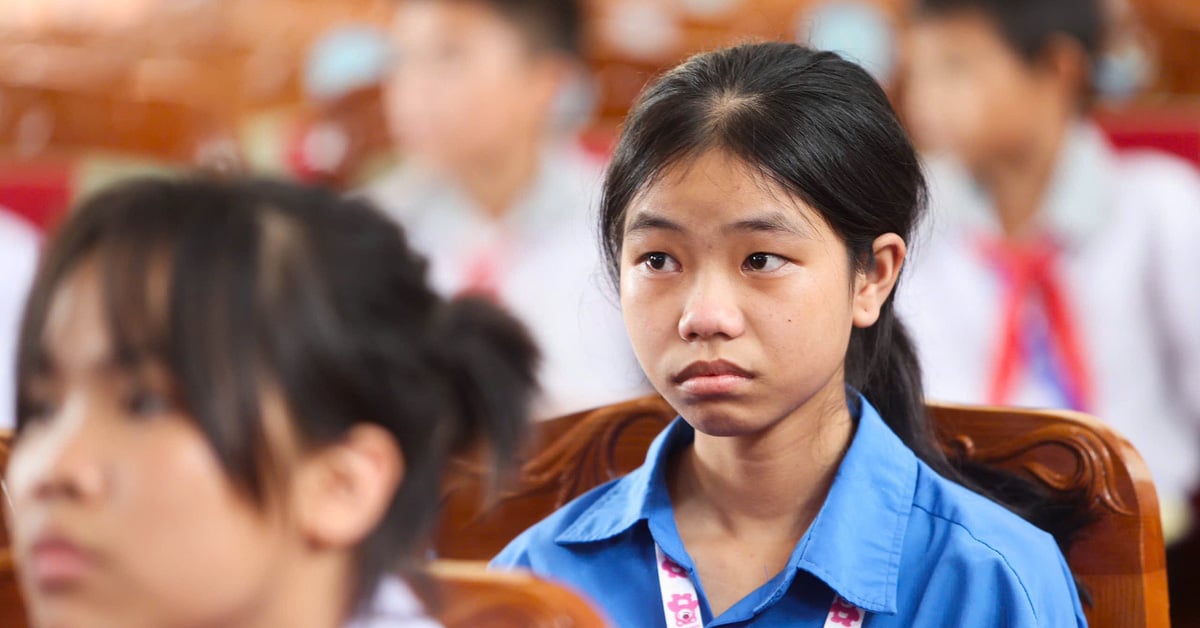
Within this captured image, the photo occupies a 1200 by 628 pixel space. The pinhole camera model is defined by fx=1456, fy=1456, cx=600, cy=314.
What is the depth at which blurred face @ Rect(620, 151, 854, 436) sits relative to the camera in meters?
1.01

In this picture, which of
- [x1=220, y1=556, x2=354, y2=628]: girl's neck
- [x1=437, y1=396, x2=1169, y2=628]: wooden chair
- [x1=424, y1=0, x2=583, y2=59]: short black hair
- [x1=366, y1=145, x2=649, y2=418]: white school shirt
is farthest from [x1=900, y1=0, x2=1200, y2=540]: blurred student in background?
[x1=220, y1=556, x2=354, y2=628]: girl's neck

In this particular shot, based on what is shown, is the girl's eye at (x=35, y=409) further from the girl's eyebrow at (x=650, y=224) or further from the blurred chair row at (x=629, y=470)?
the girl's eyebrow at (x=650, y=224)

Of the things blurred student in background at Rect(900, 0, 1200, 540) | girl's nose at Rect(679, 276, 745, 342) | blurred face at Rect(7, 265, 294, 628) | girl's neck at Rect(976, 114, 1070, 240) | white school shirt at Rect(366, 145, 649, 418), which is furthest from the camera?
white school shirt at Rect(366, 145, 649, 418)

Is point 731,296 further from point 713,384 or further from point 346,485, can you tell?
point 346,485

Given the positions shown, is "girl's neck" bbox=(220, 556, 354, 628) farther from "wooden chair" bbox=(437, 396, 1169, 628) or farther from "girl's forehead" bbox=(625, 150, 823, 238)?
"girl's forehead" bbox=(625, 150, 823, 238)

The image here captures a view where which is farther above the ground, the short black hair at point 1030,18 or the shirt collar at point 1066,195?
the short black hair at point 1030,18

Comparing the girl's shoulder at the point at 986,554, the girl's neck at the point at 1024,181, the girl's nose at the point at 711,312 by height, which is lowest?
the girl's shoulder at the point at 986,554

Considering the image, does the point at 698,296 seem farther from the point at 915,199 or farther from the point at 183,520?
the point at 183,520

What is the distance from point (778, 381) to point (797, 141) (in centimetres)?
17

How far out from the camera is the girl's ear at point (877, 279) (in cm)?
110

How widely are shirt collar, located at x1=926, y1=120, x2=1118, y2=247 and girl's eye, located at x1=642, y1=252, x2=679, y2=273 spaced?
1326 mm

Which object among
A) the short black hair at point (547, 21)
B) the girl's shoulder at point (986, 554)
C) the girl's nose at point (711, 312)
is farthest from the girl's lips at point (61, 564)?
the short black hair at point (547, 21)

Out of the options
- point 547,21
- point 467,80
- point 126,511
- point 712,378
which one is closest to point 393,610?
point 126,511

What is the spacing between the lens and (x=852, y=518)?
1.07 m
